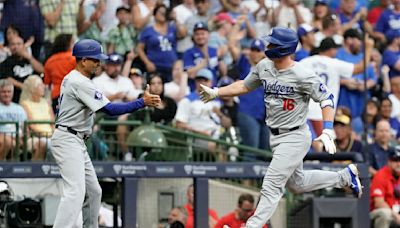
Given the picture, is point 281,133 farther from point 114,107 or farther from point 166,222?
point 166,222

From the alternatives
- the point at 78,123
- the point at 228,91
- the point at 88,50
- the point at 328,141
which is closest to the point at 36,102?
the point at 78,123

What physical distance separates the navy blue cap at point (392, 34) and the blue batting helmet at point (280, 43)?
659 centimetres

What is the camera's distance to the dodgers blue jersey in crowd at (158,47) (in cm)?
1415

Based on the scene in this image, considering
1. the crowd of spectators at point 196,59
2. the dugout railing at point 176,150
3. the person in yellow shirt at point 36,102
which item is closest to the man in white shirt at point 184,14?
the crowd of spectators at point 196,59

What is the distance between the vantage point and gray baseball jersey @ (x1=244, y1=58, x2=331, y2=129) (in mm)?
9727

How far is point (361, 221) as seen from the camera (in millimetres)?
12000

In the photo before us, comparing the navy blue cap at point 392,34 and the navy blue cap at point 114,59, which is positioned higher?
the navy blue cap at point 392,34

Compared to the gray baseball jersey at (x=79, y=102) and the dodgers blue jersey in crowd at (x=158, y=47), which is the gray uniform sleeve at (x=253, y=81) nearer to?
the gray baseball jersey at (x=79, y=102)

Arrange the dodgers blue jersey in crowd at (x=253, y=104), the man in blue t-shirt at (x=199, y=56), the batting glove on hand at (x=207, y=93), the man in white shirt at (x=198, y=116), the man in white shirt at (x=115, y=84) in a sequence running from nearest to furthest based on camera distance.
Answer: the batting glove on hand at (x=207, y=93) < the man in white shirt at (x=115, y=84) < the man in white shirt at (x=198, y=116) < the dodgers blue jersey in crowd at (x=253, y=104) < the man in blue t-shirt at (x=199, y=56)

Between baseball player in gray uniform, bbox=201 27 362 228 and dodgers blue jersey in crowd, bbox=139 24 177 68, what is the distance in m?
4.24

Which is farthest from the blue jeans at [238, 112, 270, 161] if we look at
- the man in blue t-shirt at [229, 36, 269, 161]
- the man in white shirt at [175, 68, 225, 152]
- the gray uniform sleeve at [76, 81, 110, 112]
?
the gray uniform sleeve at [76, 81, 110, 112]

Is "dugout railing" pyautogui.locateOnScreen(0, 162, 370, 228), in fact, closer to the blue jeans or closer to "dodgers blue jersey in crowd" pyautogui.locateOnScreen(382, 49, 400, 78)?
the blue jeans

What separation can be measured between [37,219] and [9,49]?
247cm

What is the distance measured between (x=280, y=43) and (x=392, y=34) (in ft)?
22.3
